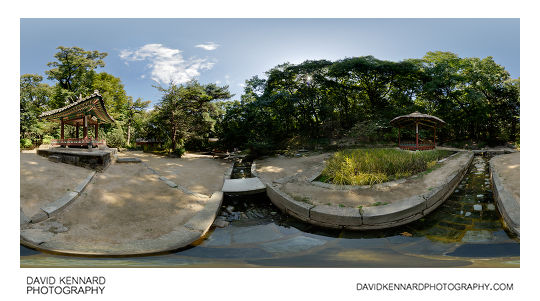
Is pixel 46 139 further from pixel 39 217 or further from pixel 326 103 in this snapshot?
pixel 326 103

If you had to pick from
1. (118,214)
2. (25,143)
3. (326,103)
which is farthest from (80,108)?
(326,103)

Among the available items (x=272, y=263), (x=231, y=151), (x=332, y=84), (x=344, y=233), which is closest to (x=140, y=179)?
(x=272, y=263)

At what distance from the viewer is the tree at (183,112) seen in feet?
37.1

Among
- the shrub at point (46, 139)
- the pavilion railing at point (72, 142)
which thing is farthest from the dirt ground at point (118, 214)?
the shrub at point (46, 139)

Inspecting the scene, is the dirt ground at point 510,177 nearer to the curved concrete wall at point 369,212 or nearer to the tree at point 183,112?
the curved concrete wall at point 369,212

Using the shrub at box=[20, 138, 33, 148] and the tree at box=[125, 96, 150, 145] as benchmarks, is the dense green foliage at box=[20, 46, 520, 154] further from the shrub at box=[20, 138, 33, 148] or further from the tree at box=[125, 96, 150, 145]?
the tree at box=[125, 96, 150, 145]

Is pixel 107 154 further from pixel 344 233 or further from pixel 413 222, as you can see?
pixel 413 222

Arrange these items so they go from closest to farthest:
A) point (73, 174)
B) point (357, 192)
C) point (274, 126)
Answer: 1. point (357, 192)
2. point (73, 174)
3. point (274, 126)

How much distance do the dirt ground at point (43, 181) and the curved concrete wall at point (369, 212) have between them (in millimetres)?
4011

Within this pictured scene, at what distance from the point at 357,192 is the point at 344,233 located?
1.36 meters

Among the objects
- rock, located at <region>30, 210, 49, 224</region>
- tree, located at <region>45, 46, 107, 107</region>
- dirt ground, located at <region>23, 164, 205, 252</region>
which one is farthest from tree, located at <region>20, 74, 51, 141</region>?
rock, located at <region>30, 210, 49, 224</region>

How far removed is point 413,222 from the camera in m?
3.29

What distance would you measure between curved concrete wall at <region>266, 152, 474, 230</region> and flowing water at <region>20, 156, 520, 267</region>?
0.11m

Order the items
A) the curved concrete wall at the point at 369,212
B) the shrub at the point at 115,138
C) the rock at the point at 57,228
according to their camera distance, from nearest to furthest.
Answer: the rock at the point at 57,228, the curved concrete wall at the point at 369,212, the shrub at the point at 115,138
